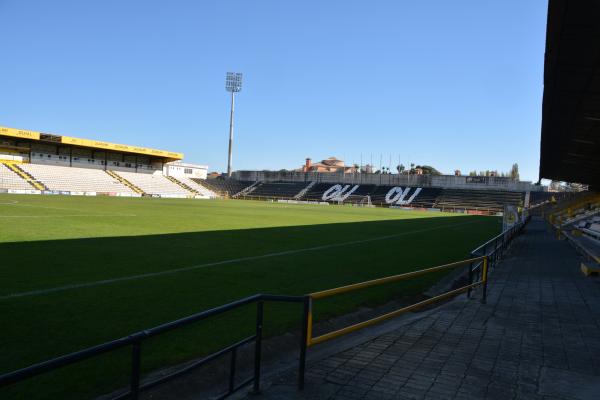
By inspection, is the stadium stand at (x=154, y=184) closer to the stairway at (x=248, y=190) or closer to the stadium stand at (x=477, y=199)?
the stairway at (x=248, y=190)

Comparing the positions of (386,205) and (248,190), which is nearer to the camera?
(386,205)

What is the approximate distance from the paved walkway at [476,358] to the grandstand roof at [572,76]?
4.48 meters

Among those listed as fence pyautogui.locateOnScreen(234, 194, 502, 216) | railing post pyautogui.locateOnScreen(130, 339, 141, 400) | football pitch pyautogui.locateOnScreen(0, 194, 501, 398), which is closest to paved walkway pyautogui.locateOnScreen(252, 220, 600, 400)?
football pitch pyautogui.locateOnScreen(0, 194, 501, 398)

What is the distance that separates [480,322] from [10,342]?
6.46 metres

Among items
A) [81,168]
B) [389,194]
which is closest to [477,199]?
[389,194]

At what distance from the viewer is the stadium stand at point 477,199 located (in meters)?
67.0

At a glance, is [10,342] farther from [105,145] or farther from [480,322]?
[105,145]

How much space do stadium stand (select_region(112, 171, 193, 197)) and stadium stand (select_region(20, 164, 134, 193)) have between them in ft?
11.7

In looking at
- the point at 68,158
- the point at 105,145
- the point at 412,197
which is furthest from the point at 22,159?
the point at 412,197

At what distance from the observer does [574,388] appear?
4.39m

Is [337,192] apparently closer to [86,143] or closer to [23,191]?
[86,143]

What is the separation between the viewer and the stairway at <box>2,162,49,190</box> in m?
52.2

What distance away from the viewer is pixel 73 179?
192 ft

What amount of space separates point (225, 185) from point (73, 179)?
1386 inches
